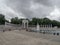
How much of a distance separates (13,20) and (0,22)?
8567mm

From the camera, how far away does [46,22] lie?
83.1 m

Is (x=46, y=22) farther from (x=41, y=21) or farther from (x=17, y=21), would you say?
(x=17, y=21)

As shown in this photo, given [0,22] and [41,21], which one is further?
[41,21]

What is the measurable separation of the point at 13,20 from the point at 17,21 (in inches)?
102

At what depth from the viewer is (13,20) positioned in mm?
80312

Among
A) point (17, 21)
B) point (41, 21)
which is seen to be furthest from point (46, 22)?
point (17, 21)

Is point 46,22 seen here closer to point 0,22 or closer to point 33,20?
point 33,20

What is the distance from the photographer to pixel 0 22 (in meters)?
75.5

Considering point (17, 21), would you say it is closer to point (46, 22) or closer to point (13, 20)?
point (13, 20)

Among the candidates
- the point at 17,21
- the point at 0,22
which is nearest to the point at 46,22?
the point at 17,21

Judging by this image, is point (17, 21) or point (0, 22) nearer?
point (0, 22)

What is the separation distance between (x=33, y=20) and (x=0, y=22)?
69.4ft

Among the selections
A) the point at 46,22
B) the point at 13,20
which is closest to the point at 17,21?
the point at 13,20

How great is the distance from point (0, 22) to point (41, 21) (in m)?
25.2
